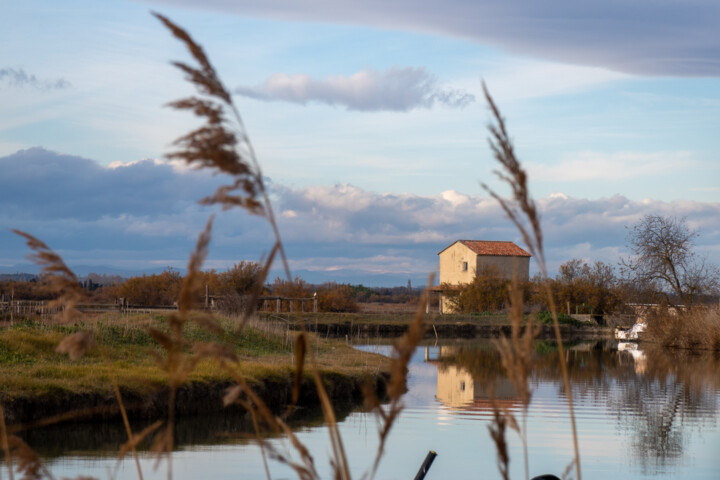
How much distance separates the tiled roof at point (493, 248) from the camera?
192 ft

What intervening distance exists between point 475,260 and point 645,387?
37969 mm

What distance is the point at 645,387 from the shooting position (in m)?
20.3

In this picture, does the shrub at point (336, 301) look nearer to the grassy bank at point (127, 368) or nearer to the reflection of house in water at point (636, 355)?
the reflection of house in water at point (636, 355)

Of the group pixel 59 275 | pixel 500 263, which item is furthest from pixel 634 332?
pixel 59 275

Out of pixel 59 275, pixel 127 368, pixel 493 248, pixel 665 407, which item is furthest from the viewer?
pixel 493 248

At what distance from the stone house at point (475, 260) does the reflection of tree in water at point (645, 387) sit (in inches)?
981

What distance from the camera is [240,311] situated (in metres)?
27.2

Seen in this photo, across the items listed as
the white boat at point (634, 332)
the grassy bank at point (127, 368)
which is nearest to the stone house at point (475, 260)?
the white boat at point (634, 332)

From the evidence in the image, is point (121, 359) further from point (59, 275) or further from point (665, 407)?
point (59, 275)

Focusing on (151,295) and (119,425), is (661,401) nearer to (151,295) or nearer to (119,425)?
(119,425)

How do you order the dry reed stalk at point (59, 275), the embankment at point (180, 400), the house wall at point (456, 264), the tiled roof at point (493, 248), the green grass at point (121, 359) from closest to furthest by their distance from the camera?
the dry reed stalk at point (59, 275)
the embankment at point (180, 400)
the green grass at point (121, 359)
the tiled roof at point (493, 248)
the house wall at point (456, 264)

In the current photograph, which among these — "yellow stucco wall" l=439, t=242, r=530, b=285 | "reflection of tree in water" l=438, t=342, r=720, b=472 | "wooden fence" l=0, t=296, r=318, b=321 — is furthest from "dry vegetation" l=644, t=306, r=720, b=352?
"yellow stucco wall" l=439, t=242, r=530, b=285

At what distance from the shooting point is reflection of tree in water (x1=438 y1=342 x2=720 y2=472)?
45.8ft

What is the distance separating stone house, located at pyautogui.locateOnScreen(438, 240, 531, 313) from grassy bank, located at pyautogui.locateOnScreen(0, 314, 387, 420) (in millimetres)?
36459
